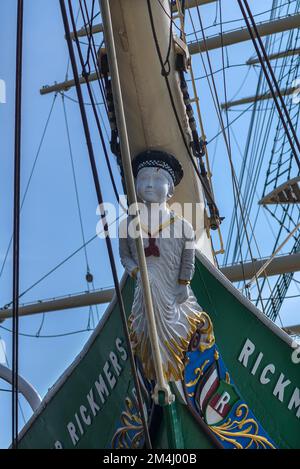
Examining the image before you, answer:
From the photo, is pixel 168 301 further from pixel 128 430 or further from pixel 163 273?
pixel 128 430

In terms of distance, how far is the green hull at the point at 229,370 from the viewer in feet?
12.2

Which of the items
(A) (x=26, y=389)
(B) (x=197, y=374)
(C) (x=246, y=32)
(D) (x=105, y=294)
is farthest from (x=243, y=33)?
(B) (x=197, y=374)

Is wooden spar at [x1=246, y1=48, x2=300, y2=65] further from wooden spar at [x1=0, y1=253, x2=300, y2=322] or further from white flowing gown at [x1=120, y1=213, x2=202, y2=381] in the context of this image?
white flowing gown at [x1=120, y1=213, x2=202, y2=381]

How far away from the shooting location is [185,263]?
370 cm

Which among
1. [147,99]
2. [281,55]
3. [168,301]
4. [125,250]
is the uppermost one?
[281,55]

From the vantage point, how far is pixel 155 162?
3887 millimetres

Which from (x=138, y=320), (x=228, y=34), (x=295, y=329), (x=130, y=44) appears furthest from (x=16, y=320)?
(x=295, y=329)

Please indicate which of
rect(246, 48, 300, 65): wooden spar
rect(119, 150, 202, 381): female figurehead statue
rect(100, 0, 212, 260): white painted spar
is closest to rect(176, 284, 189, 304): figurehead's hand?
rect(119, 150, 202, 381): female figurehead statue

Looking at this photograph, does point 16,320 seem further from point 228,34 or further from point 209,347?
point 228,34

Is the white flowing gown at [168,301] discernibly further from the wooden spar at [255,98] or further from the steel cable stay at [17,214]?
the wooden spar at [255,98]

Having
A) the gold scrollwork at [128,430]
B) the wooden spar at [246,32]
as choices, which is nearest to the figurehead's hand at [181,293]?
the gold scrollwork at [128,430]

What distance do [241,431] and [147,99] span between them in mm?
1888

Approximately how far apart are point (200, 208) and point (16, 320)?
4.63 feet

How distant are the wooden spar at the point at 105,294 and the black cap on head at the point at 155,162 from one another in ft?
18.0
